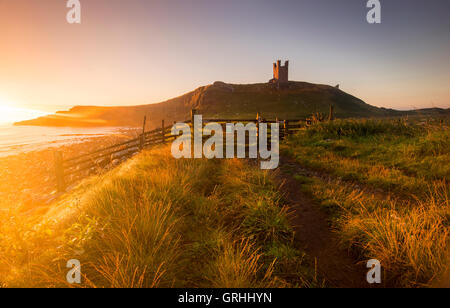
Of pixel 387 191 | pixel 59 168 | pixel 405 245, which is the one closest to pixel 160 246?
pixel 405 245

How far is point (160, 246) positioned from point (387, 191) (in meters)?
5.77

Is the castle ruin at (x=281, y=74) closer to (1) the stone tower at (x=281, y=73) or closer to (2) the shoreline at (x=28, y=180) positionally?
(1) the stone tower at (x=281, y=73)

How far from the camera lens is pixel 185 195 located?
3895mm

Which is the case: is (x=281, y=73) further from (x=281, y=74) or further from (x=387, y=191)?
(x=387, y=191)

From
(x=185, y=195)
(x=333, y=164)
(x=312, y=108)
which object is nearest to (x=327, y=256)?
(x=185, y=195)

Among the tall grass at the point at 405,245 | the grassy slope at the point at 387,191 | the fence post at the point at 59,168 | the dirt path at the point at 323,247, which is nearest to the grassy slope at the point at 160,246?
the dirt path at the point at 323,247

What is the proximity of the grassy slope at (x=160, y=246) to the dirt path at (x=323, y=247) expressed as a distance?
0.91 ft

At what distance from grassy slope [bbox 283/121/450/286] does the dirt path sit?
221mm

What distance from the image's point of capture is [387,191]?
4.86 metres

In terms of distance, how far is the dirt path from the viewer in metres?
2.32

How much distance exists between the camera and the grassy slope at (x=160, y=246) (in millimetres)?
1977

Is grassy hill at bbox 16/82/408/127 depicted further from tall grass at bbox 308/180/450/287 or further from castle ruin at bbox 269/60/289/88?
tall grass at bbox 308/180/450/287
